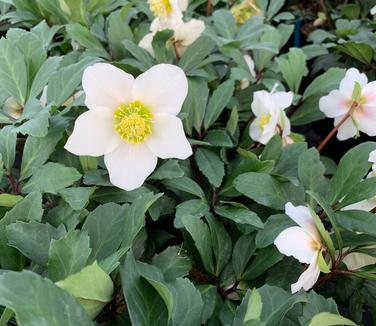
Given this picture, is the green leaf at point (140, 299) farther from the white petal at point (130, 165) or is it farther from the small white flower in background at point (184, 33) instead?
the small white flower in background at point (184, 33)

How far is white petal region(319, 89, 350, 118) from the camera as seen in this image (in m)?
0.82

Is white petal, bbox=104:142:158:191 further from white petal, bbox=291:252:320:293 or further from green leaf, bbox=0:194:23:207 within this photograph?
white petal, bbox=291:252:320:293

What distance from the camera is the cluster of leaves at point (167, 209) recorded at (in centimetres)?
50

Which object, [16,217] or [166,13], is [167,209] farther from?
[166,13]

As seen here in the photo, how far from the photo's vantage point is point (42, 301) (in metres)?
0.41

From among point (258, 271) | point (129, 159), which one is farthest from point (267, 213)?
point (129, 159)

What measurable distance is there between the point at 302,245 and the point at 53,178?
11.5 inches

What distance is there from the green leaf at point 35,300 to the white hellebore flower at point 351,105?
54 cm

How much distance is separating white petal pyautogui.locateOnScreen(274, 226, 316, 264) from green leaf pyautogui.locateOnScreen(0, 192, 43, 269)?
258mm

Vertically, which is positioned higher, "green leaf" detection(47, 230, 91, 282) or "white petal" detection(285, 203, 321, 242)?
"green leaf" detection(47, 230, 91, 282)

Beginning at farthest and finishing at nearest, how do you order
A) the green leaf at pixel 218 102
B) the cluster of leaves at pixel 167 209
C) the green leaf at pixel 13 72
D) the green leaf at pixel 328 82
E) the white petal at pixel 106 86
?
the green leaf at pixel 328 82, the green leaf at pixel 218 102, the green leaf at pixel 13 72, the white petal at pixel 106 86, the cluster of leaves at pixel 167 209

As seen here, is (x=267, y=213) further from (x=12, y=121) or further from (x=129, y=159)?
(x=12, y=121)

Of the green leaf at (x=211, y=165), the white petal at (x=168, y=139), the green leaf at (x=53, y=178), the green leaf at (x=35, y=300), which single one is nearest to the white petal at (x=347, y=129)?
the green leaf at (x=211, y=165)

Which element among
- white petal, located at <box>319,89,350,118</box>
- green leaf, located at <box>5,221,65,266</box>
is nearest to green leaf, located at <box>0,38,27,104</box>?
green leaf, located at <box>5,221,65,266</box>
